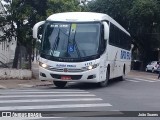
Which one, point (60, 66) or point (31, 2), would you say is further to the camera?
point (31, 2)

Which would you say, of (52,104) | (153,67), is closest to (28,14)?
(52,104)

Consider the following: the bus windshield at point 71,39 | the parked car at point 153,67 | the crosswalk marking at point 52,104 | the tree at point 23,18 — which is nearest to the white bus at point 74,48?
the bus windshield at point 71,39

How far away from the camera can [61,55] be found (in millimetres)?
18219

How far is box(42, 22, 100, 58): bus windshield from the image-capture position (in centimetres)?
1823

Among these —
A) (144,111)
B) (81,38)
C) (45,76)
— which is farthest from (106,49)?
(144,111)

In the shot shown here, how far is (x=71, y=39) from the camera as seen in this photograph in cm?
1839

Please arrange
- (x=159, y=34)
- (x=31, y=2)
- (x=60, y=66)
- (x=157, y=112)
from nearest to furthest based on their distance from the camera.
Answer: (x=157, y=112)
(x=60, y=66)
(x=31, y=2)
(x=159, y=34)

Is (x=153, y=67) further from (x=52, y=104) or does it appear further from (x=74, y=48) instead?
(x=52, y=104)

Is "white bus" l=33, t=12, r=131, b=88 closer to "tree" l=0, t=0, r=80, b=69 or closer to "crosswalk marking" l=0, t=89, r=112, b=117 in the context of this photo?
"crosswalk marking" l=0, t=89, r=112, b=117

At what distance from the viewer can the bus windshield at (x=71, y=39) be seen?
18.2 m

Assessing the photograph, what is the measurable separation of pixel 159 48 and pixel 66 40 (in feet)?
126

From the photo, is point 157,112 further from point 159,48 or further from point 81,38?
point 159,48

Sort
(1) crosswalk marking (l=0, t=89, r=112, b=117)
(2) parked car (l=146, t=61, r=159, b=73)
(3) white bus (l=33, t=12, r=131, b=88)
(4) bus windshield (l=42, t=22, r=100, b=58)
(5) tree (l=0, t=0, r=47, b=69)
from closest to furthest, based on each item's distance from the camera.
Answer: (1) crosswalk marking (l=0, t=89, r=112, b=117), (3) white bus (l=33, t=12, r=131, b=88), (4) bus windshield (l=42, t=22, r=100, b=58), (5) tree (l=0, t=0, r=47, b=69), (2) parked car (l=146, t=61, r=159, b=73)

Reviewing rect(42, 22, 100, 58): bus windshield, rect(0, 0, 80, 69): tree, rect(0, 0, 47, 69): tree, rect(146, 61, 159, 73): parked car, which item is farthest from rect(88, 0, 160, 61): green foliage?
rect(42, 22, 100, 58): bus windshield
